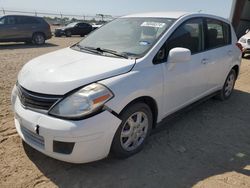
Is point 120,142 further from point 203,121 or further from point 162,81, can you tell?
point 203,121

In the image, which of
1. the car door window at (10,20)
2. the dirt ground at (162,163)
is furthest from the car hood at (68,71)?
the car door window at (10,20)

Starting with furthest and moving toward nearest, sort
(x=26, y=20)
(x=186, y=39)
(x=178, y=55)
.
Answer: (x=26, y=20) → (x=186, y=39) → (x=178, y=55)

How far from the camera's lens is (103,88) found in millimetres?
3131

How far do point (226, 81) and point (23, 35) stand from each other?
43.7 ft

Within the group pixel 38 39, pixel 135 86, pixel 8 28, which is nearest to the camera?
pixel 135 86

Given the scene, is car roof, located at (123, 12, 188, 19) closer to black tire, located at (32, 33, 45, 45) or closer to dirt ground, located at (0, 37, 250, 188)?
dirt ground, located at (0, 37, 250, 188)

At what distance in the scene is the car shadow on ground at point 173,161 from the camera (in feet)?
10.6

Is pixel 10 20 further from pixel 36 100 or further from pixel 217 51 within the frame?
pixel 36 100

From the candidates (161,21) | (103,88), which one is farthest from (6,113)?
(161,21)

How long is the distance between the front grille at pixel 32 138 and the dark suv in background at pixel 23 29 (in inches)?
540

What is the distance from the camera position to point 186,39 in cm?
438

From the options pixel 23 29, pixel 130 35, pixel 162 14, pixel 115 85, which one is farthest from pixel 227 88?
pixel 23 29

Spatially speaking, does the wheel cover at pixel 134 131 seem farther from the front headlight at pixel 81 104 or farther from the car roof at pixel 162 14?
the car roof at pixel 162 14

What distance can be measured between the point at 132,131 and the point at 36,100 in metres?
1.18
